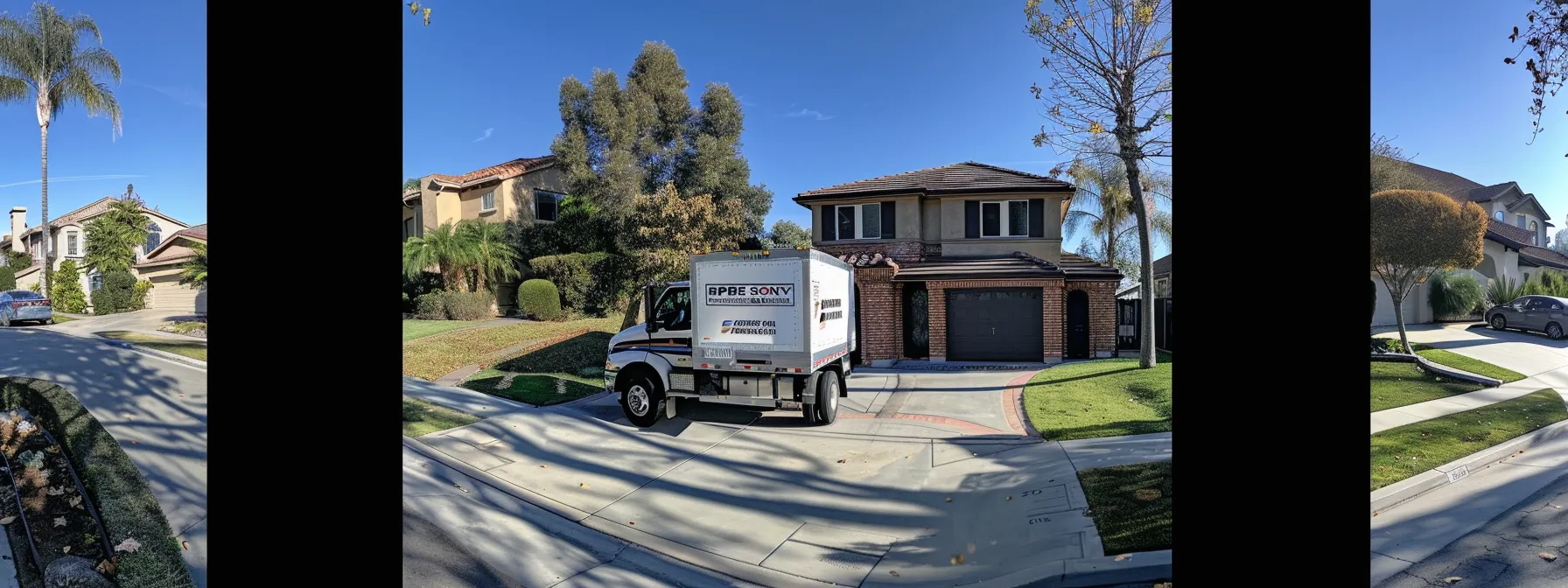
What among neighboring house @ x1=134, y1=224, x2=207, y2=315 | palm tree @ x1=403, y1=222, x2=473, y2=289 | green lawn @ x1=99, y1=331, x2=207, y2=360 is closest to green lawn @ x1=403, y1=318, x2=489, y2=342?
palm tree @ x1=403, y1=222, x2=473, y2=289

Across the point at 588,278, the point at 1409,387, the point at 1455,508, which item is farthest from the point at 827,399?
the point at 588,278

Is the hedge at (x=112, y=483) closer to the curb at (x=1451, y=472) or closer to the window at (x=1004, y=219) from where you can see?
the curb at (x=1451, y=472)

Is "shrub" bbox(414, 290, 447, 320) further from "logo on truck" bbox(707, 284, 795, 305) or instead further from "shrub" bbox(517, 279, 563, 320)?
"logo on truck" bbox(707, 284, 795, 305)

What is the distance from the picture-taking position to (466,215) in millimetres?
18969

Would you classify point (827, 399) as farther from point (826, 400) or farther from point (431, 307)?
point (431, 307)

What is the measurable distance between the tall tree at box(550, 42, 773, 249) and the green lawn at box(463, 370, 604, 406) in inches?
331

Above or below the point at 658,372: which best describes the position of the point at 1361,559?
above

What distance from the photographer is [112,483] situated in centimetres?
483

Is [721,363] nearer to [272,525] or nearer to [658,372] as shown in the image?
[658,372]

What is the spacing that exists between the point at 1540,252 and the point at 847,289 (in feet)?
28.8

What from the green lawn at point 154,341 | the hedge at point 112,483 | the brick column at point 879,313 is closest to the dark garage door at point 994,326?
the brick column at point 879,313

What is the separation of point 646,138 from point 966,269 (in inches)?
417

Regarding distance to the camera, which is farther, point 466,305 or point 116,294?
point 466,305

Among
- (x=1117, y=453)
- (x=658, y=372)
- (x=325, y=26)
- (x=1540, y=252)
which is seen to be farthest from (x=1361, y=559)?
(x=1540, y=252)
